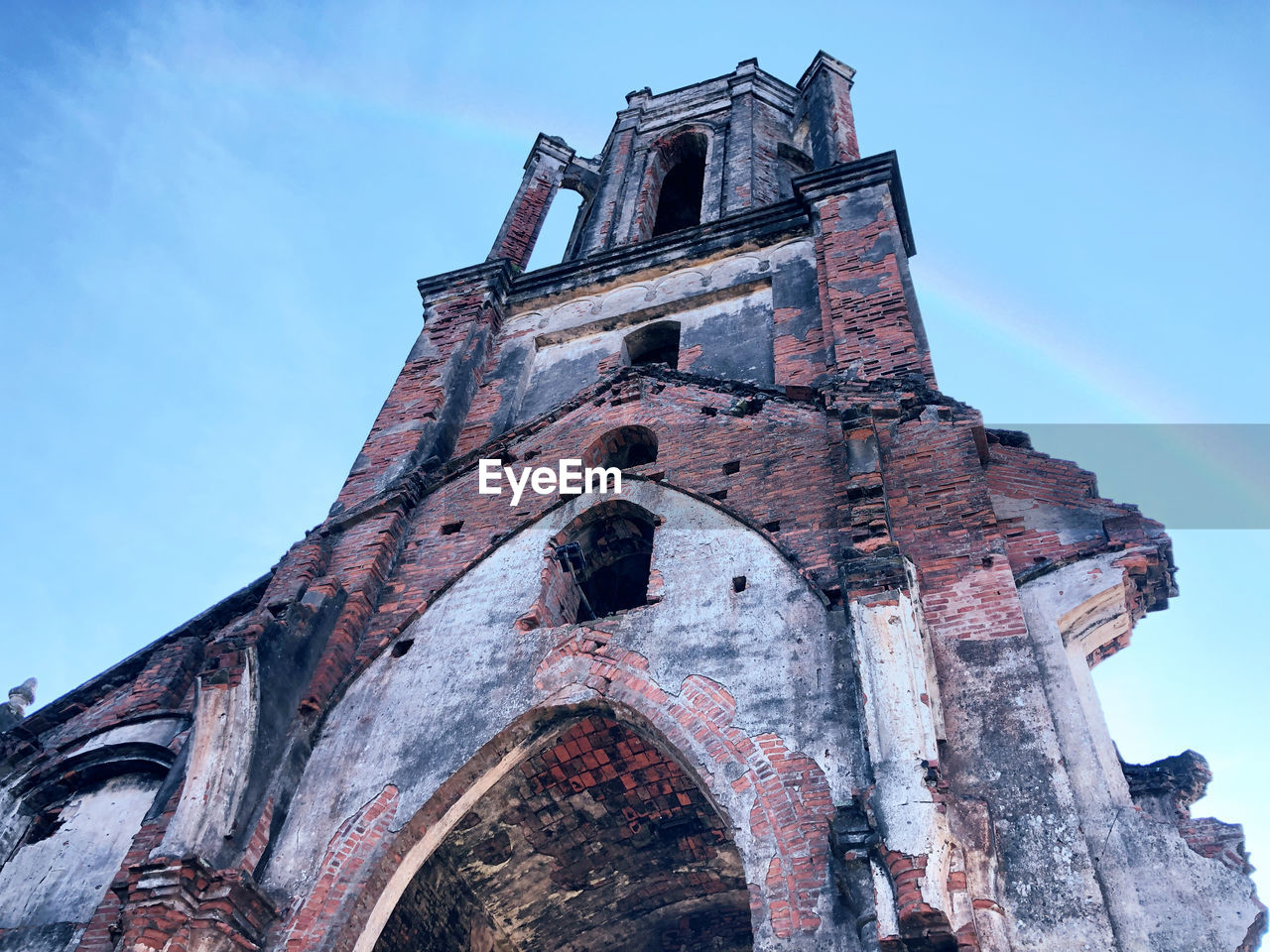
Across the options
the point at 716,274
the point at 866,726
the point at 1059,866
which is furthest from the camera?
the point at 716,274

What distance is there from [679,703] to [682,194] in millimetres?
12127

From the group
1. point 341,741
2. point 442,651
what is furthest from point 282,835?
point 442,651

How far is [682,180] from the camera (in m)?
18.0

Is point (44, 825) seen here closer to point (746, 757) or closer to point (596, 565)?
point (596, 565)

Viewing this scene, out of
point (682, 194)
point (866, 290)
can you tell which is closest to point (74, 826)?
point (866, 290)

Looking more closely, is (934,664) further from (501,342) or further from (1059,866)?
(501,342)

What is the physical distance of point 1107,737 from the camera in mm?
6578

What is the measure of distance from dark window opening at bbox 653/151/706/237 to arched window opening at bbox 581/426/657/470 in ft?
24.5

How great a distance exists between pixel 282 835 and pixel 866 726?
3.81 metres

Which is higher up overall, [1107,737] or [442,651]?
[442,651]

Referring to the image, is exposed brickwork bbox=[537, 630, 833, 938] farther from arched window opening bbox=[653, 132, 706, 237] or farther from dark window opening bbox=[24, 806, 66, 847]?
arched window opening bbox=[653, 132, 706, 237]

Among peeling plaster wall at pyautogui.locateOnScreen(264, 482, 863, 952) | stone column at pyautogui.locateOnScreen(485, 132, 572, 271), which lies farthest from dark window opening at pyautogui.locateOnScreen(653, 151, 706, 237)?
peeling plaster wall at pyautogui.locateOnScreen(264, 482, 863, 952)

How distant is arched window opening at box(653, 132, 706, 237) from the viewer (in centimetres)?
1747

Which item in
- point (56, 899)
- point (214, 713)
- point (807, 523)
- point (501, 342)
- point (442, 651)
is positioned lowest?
point (56, 899)
